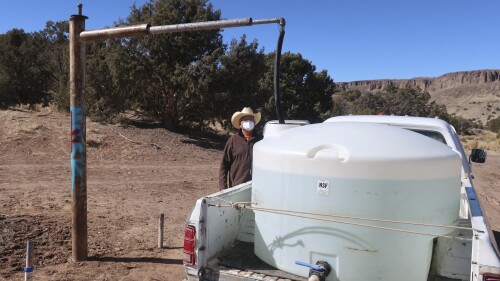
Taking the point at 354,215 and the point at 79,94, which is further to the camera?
the point at 79,94

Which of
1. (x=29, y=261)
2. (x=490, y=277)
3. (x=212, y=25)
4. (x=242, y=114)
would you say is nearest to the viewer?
(x=490, y=277)

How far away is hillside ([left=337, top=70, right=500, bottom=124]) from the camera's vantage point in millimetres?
80431

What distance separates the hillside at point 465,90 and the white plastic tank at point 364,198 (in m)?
57.5

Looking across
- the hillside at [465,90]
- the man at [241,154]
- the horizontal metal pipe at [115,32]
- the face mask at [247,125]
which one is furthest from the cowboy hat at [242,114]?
the hillside at [465,90]

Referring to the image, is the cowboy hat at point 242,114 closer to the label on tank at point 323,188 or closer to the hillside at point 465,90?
the label on tank at point 323,188

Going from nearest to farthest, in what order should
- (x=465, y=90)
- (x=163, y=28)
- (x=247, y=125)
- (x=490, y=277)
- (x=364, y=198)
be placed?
(x=490, y=277)
(x=364, y=198)
(x=163, y=28)
(x=247, y=125)
(x=465, y=90)

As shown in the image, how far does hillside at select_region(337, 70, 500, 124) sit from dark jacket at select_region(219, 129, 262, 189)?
5543cm

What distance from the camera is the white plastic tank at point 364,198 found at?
257 centimetres

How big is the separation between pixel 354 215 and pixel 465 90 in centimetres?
11045

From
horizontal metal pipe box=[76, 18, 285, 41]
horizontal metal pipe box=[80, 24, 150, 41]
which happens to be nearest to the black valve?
horizontal metal pipe box=[76, 18, 285, 41]

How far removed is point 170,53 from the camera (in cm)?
1752

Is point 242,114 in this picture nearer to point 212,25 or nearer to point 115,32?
point 212,25

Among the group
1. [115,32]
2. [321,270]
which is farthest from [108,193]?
[321,270]

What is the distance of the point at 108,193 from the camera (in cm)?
884
